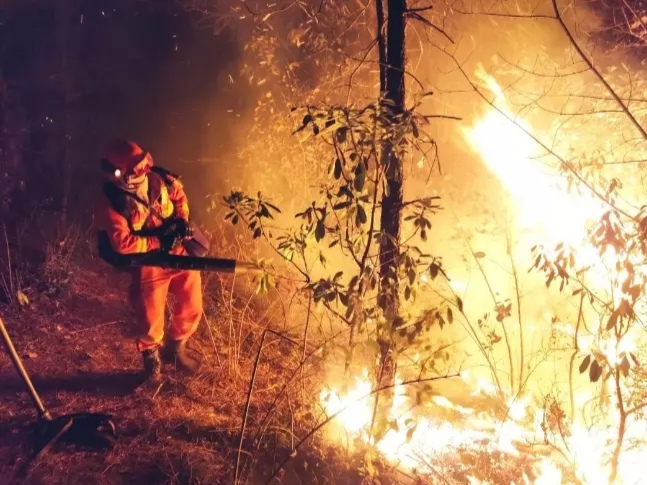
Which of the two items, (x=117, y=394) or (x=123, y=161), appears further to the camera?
(x=117, y=394)

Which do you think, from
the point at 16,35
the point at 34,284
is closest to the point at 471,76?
the point at 34,284

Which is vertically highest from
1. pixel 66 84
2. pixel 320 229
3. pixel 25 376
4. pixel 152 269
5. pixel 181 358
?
pixel 66 84

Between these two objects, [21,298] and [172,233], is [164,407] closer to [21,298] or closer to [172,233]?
[172,233]

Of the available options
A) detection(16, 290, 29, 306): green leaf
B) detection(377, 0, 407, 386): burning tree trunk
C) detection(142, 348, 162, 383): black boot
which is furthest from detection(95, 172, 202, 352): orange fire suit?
detection(16, 290, 29, 306): green leaf

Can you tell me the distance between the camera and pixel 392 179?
368 cm

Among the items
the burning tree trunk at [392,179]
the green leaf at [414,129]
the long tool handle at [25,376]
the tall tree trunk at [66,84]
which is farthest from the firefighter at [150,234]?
the tall tree trunk at [66,84]

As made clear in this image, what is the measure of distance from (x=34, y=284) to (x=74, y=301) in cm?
49

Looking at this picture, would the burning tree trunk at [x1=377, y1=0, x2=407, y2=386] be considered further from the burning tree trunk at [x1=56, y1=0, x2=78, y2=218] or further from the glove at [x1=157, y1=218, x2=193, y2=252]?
the burning tree trunk at [x1=56, y1=0, x2=78, y2=218]

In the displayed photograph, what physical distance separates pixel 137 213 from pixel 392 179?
2081 millimetres

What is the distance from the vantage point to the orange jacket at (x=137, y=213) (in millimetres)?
4141

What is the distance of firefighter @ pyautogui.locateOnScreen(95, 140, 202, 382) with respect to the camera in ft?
13.6

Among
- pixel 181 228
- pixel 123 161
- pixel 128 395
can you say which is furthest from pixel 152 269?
pixel 128 395

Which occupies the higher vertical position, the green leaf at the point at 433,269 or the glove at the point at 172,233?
the glove at the point at 172,233

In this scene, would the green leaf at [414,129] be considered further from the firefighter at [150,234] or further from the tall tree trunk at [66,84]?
the tall tree trunk at [66,84]
